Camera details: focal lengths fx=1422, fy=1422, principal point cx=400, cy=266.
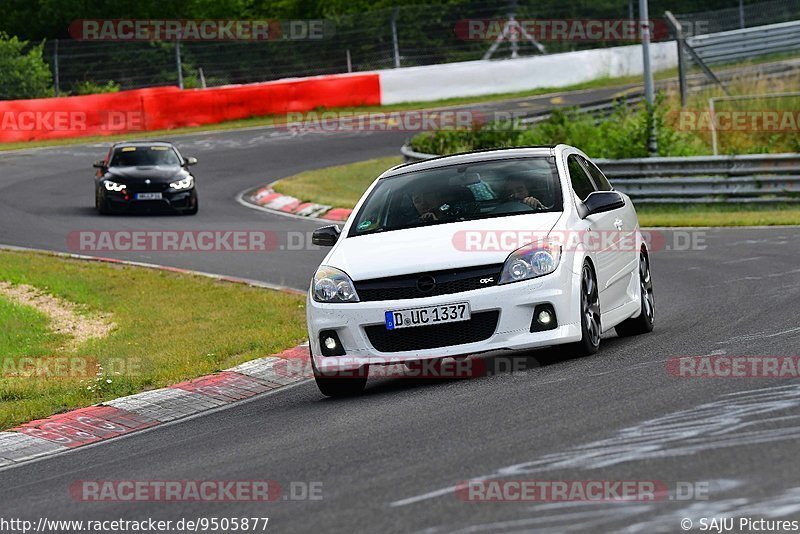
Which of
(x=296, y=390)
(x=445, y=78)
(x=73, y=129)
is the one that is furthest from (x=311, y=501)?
(x=445, y=78)

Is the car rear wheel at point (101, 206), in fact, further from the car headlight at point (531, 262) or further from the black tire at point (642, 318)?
the car headlight at point (531, 262)

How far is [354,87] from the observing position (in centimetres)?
4269

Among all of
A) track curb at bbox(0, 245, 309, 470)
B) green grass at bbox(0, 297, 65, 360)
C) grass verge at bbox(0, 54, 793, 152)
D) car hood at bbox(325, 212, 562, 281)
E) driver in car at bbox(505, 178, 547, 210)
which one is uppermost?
driver in car at bbox(505, 178, 547, 210)

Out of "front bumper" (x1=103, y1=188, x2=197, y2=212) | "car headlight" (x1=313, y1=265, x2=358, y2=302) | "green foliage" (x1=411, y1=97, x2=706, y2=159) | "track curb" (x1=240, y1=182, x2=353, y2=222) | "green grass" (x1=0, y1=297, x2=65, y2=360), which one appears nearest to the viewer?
"car headlight" (x1=313, y1=265, x2=358, y2=302)

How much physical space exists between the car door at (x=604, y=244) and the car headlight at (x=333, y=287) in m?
1.70

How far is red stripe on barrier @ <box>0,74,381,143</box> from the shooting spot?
39531 millimetres

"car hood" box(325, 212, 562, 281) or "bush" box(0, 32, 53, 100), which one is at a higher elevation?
"bush" box(0, 32, 53, 100)

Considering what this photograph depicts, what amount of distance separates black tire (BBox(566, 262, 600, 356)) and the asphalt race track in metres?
0.11

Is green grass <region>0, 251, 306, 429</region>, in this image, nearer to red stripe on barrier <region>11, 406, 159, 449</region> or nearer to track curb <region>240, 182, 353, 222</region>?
red stripe on barrier <region>11, 406, 159, 449</region>

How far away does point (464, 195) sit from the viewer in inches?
402

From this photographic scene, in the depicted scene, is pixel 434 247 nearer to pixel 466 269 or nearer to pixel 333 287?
pixel 466 269

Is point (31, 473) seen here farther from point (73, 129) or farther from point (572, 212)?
point (73, 129)

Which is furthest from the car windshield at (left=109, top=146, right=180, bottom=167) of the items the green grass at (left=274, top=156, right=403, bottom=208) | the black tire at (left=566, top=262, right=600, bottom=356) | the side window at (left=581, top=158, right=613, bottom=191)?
the black tire at (left=566, top=262, right=600, bottom=356)

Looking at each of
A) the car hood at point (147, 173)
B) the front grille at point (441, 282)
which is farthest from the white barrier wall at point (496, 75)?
the front grille at point (441, 282)
